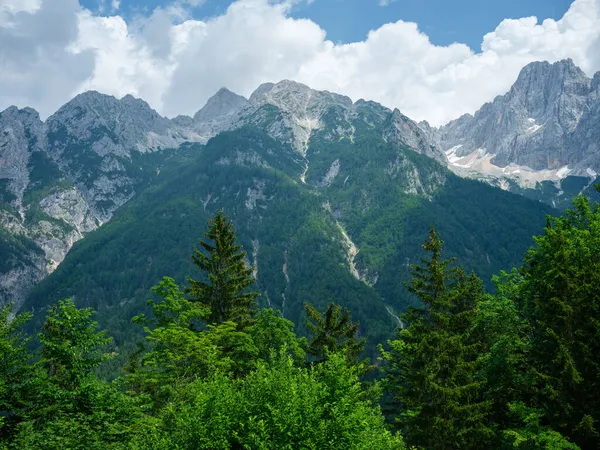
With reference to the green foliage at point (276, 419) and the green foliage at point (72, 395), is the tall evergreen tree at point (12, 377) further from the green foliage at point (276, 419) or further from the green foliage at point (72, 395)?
the green foliage at point (276, 419)

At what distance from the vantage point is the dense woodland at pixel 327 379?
55.0 feet

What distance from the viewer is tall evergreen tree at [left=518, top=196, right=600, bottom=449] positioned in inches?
920

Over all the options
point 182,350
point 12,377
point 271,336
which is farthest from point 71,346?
point 271,336

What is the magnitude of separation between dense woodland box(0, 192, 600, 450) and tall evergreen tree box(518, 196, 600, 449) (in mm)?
75

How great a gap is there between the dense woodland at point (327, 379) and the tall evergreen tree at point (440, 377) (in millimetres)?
101

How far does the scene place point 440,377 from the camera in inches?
1180

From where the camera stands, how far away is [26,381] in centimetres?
2208

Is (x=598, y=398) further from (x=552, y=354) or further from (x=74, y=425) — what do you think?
(x=74, y=425)

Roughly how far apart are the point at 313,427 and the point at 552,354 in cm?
1694

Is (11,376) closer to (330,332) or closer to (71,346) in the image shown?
(71,346)

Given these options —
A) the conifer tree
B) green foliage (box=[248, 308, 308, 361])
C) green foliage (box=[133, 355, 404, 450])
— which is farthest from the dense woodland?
the conifer tree

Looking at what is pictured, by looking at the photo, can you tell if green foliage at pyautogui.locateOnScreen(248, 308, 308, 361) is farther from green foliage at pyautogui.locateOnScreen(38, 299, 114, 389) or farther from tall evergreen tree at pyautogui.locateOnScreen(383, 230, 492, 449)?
green foliage at pyautogui.locateOnScreen(38, 299, 114, 389)

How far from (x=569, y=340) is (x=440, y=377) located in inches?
338

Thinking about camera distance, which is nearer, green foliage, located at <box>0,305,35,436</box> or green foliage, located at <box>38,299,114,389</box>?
green foliage, located at <box>0,305,35,436</box>
